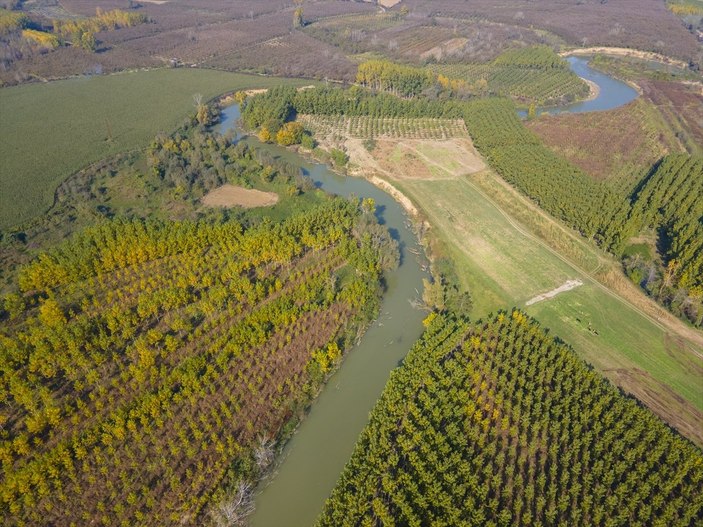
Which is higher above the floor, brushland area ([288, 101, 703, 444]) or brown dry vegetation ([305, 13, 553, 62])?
brown dry vegetation ([305, 13, 553, 62])

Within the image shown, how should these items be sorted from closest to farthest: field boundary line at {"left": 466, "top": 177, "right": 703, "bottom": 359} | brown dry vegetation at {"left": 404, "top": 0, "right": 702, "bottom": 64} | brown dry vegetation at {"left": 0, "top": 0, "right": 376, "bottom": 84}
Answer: field boundary line at {"left": 466, "top": 177, "right": 703, "bottom": 359}, brown dry vegetation at {"left": 0, "top": 0, "right": 376, "bottom": 84}, brown dry vegetation at {"left": 404, "top": 0, "right": 702, "bottom": 64}

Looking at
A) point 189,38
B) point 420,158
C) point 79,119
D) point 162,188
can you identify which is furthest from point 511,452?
point 189,38

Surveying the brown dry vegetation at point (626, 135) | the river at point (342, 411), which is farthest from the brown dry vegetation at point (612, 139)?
the river at point (342, 411)

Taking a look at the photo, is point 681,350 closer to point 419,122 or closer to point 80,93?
point 419,122

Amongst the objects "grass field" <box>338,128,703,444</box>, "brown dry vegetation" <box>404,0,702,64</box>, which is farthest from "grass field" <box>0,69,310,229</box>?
"brown dry vegetation" <box>404,0,702,64</box>

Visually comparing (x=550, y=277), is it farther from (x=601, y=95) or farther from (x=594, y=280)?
(x=601, y=95)

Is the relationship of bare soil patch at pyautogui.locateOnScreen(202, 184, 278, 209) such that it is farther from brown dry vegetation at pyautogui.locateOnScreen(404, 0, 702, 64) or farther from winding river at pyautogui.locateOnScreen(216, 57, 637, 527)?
brown dry vegetation at pyautogui.locateOnScreen(404, 0, 702, 64)

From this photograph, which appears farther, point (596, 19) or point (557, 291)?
point (596, 19)
